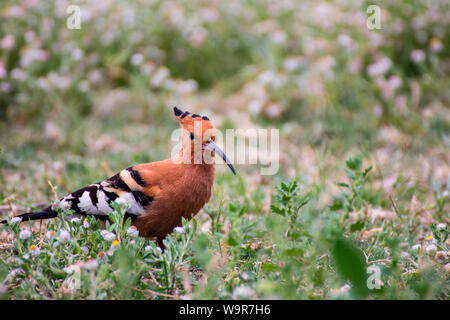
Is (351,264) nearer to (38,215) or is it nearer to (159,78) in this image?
(38,215)

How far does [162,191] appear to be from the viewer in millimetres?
2623

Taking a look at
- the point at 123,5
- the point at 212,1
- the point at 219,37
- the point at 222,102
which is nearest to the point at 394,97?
the point at 222,102

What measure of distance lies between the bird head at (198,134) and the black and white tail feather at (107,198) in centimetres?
34

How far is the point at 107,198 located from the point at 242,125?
9.22 feet

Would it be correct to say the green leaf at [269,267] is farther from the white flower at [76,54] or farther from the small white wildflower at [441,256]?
the white flower at [76,54]

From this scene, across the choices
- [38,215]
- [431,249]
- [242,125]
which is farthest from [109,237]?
[242,125]

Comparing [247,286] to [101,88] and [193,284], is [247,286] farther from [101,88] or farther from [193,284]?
[101,88]

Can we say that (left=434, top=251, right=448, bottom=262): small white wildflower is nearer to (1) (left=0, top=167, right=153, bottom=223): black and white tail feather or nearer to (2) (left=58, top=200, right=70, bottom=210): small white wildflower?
(1) (left=0, top=167, right=153, bottom=223): black and white tail feather

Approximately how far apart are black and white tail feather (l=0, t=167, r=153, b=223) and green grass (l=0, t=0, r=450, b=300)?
117 mm

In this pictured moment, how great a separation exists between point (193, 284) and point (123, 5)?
472cm

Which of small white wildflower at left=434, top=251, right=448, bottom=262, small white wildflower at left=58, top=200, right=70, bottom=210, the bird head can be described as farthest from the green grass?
the bird head

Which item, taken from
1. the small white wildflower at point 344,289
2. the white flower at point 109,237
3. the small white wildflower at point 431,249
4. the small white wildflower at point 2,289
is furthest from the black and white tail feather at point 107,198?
the small white wildflower at point 431,249

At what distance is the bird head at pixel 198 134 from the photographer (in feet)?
8.71

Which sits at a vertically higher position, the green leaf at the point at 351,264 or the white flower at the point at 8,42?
the white flower at the point at 8,42
